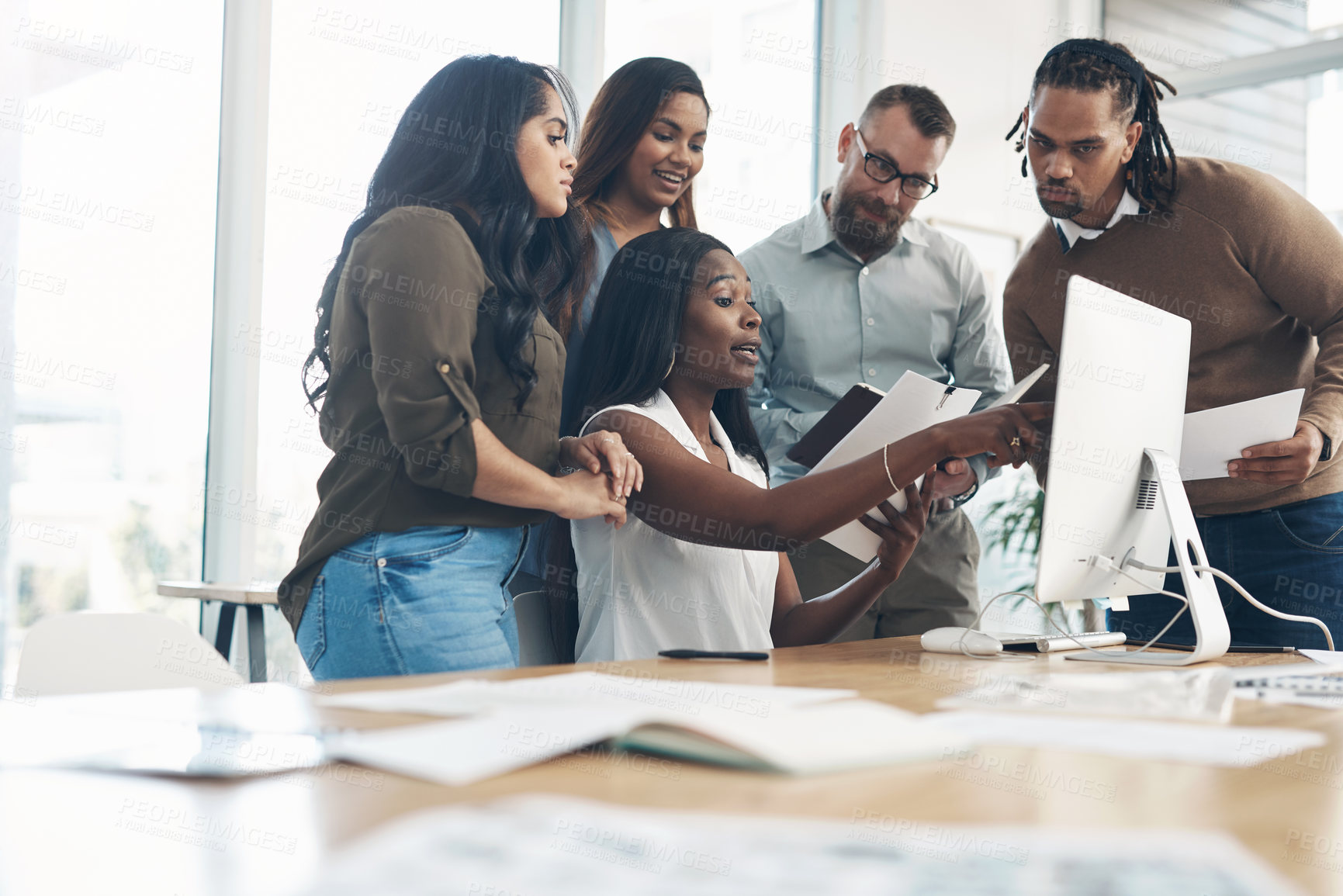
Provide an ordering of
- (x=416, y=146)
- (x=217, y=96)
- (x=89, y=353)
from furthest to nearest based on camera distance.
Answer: (x=217, y=96) → (x=89, y=353) → (x=416, y=146)

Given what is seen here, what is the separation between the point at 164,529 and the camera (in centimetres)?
296

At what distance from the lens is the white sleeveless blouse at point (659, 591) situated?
1.65 metres

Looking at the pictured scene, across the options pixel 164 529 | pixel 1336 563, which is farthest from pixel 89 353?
pixel 1336 563

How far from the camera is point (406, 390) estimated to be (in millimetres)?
1345

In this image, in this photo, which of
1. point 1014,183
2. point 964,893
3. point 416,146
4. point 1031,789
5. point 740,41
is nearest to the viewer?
point 964,893

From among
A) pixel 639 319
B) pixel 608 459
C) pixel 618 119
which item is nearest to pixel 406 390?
pixel 608 459

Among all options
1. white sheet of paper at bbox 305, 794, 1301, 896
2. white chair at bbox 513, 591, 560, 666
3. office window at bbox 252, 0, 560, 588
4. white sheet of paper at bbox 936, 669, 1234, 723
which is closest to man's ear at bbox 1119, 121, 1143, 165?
white sheet of paper at bbox 936, 669, 1234, 723

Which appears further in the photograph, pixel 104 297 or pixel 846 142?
pixel 104 297

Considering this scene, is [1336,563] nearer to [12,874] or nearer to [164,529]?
[12,874]

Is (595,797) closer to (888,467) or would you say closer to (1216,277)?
(888,467)

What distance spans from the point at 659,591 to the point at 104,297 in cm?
198

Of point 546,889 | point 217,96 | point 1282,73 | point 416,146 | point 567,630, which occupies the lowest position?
point 567,630

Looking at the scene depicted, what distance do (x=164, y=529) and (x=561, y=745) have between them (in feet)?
8.73

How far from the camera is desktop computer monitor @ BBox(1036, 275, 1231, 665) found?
1.30 meters
